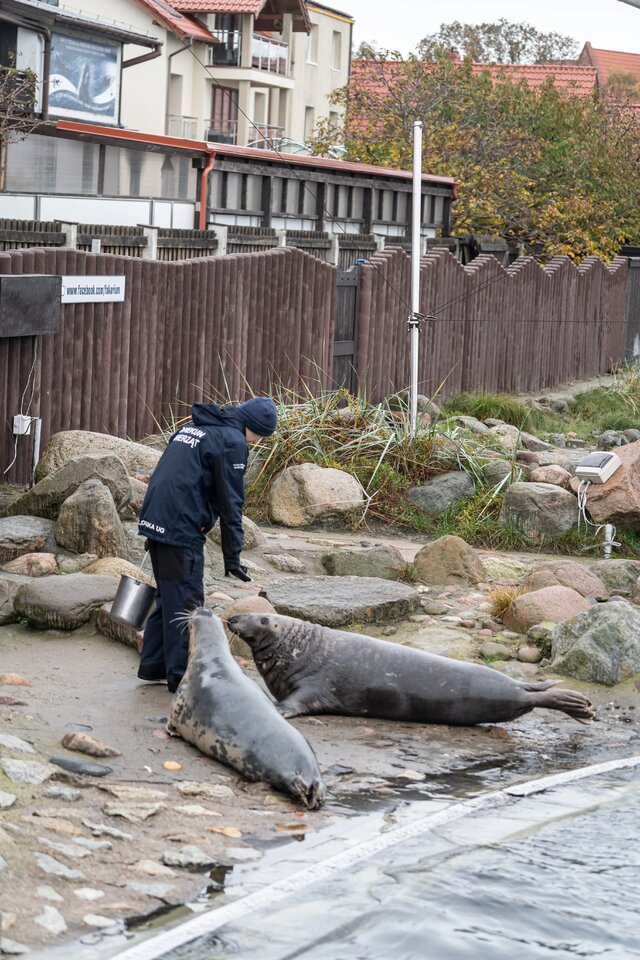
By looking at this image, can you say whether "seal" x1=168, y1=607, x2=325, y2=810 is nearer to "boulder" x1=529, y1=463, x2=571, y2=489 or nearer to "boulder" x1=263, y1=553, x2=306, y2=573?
"boulder" x1=263, y1=553, x2=306, y2=573

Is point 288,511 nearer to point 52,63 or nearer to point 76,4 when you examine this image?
point 52,63

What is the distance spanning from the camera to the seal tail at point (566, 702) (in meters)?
7.03

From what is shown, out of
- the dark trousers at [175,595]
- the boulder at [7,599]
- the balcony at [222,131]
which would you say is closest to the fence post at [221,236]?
the boulder at [7,599]

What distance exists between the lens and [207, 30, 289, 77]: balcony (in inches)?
2140

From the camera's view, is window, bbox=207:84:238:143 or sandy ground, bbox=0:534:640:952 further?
window, bbox=207:84:238:143

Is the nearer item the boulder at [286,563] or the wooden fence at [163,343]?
the boulder at [286,563]

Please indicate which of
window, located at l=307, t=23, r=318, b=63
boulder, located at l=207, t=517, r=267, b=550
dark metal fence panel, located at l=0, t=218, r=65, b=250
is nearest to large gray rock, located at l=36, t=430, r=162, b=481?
boulder, located at l=207, t=517, r=267, b=550

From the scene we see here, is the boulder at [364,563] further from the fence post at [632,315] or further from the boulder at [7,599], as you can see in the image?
the fence post at [632,315]

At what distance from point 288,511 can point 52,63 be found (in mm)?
23615

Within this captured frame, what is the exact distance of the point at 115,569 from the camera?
8719mm

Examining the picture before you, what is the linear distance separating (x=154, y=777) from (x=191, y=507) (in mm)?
1558

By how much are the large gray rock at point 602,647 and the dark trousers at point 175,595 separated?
215 centimetres

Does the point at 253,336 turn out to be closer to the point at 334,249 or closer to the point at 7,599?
the point at 334,249

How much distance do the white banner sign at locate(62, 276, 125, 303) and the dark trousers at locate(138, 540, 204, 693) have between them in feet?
15.3
